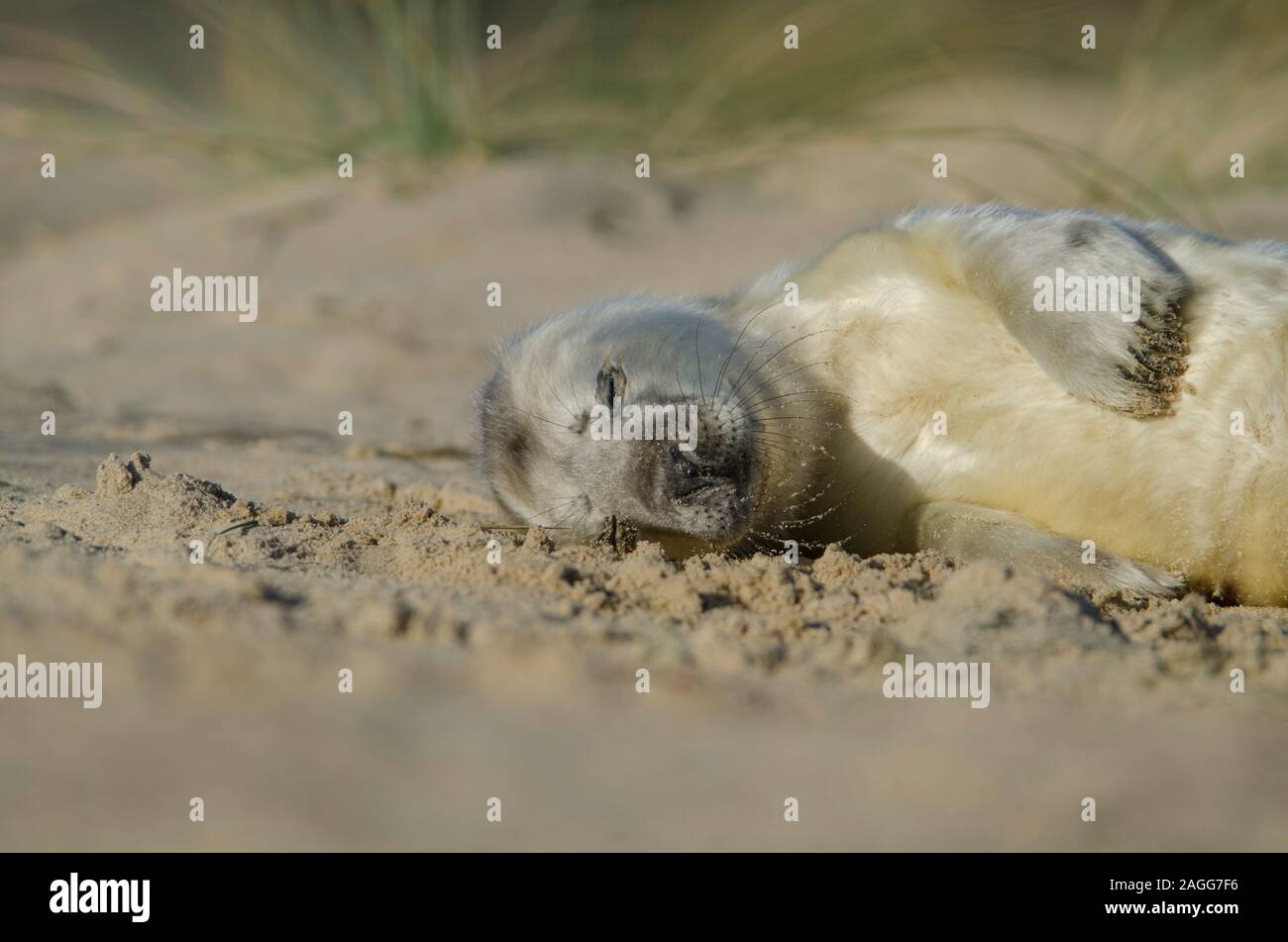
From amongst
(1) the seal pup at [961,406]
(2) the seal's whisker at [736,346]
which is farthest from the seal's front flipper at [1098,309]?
(2) the seal's whisker at [736,346]

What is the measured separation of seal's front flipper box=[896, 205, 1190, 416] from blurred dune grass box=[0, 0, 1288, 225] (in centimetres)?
386

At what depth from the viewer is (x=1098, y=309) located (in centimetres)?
323

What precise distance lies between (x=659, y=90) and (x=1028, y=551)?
20.4 ft

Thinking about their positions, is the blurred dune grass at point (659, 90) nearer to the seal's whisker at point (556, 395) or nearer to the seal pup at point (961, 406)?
the seal pup at point (961, 406)

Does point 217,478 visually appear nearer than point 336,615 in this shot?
No

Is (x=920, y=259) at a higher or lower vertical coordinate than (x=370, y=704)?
higher

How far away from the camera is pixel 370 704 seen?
2.04m

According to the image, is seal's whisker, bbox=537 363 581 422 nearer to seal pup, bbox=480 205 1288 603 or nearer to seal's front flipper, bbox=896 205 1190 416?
seal pup, bbox=480 205 1288 603

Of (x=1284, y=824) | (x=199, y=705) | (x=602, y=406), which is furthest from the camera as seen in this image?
(x=602, y=406)

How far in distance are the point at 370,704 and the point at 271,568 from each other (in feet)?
3.05

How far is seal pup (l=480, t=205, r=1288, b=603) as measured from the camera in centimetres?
320

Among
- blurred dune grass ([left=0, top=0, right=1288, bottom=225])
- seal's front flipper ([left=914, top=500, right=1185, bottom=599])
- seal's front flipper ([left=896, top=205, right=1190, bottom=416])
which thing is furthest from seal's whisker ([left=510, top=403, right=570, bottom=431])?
blurred dune grass ([left=0, top=0, right=1288, bottom=225])
